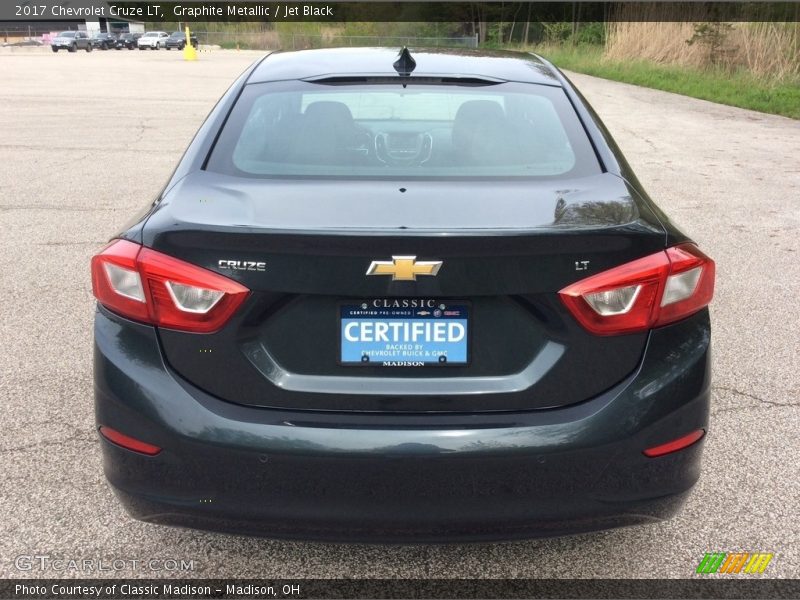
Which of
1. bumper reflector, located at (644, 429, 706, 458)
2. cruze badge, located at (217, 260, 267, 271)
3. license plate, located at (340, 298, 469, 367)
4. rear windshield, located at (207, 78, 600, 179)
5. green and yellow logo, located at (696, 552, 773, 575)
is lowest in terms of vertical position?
green and yellow logo, located at (696, 552, 773, 575)

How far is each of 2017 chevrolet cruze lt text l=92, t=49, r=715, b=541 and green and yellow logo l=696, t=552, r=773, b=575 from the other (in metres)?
0.52

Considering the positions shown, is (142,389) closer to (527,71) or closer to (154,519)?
(154,519)

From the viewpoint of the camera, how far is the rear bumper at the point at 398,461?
80.4 inches

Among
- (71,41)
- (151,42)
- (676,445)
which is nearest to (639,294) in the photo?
(676,445)

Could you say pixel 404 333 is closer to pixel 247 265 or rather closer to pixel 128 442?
pixel 247 265

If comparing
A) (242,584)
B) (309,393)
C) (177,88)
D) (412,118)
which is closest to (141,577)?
(242,584)

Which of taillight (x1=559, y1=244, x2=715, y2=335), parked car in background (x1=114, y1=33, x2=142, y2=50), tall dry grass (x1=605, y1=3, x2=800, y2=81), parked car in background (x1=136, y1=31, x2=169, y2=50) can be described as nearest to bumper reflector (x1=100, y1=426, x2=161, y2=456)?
taillight (x1=559, y1=244, x2=715, y2=335)

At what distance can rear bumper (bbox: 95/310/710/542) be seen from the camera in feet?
6.70

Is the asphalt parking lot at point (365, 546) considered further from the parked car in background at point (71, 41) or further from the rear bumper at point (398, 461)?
the parked car in background at point (71, 41)

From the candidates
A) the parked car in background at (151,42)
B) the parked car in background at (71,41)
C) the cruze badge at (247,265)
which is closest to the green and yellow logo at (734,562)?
the cruze badge at (247,265)

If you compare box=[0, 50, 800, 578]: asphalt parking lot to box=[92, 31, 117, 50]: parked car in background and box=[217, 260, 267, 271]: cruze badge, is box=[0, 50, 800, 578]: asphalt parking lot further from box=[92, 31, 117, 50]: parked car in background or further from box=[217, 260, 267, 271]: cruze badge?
box=[92, 31, 117, 50]: parked car in background

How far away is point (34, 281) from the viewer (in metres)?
5.41

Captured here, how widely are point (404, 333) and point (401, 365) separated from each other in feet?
0.28

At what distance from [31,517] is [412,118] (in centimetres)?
215
